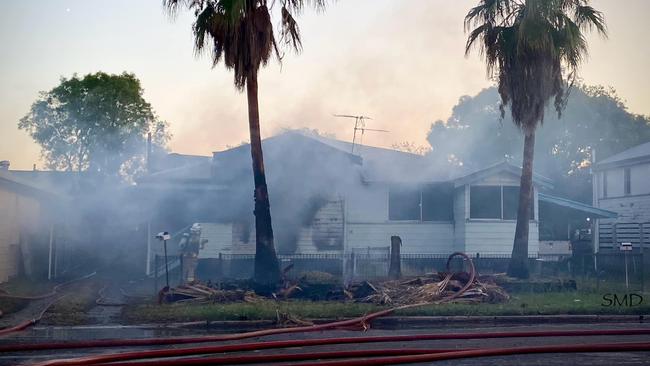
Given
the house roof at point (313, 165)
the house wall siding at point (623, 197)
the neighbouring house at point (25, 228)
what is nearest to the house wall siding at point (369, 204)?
the house roof at point (313, 165)

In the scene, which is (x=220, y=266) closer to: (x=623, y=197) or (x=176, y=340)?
(x=176, y=340)

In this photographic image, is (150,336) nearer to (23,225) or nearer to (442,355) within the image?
(442,355)

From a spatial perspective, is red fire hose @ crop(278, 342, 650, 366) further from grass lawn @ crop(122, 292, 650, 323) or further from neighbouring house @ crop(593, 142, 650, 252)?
neighbouring house @ crop(593, 142, 650, 252)

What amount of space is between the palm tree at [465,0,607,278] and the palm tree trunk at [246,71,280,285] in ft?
23.4

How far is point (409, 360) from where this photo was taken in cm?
850

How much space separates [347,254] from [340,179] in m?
2.69

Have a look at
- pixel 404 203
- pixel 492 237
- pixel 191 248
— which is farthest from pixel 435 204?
pixel 191 248

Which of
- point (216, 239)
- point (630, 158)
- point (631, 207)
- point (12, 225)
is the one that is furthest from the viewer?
point (631, 207)

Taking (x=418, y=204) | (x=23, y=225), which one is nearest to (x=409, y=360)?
(x=418, y=204)

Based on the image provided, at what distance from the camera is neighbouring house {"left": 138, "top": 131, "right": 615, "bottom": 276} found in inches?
966

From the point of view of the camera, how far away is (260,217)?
17625 millimetres

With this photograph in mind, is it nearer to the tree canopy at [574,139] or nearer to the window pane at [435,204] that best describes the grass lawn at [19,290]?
the window pane at [435,204]

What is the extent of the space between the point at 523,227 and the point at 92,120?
25.2 m

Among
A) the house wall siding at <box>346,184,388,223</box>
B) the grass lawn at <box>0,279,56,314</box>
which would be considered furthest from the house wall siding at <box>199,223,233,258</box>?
the grass lawn at <box>0,279,56,314</box>
